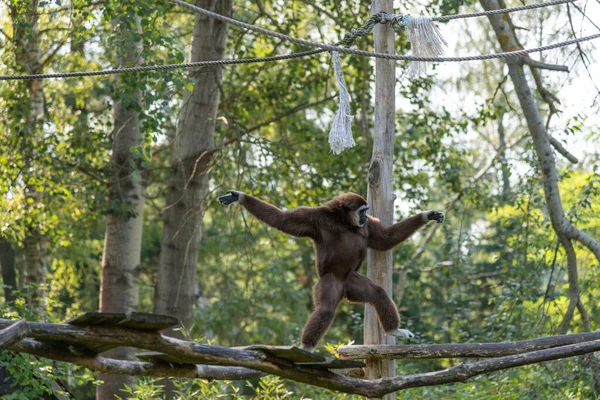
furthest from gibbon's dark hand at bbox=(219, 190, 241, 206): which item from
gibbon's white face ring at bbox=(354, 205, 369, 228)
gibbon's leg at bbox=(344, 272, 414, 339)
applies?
gibbon's leg at bbox=(344, 272, 414, 339)

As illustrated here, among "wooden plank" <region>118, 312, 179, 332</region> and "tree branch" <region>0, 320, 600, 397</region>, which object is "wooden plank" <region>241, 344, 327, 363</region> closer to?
"tree branch" <region>0, 320, 600, 397</region>

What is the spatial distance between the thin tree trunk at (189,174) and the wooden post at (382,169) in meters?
4.71

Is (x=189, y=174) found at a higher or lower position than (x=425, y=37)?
lower

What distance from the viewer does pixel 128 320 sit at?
451cm

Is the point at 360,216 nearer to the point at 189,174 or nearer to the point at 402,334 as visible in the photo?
the point at 402,334

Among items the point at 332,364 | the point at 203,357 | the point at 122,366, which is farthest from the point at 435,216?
the point at 122,366

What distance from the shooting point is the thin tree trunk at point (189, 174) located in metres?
11.4

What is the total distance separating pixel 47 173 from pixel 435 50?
652cm

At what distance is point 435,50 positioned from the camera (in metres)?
6.84

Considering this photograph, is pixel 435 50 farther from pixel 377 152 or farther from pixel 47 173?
pixel 47 173

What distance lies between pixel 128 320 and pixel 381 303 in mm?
2594

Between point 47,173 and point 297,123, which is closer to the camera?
point 47,173

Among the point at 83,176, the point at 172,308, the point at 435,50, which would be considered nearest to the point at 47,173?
the point at 83,176

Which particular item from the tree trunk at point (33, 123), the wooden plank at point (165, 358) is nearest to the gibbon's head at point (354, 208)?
the wooden plank at point (165, 358)
